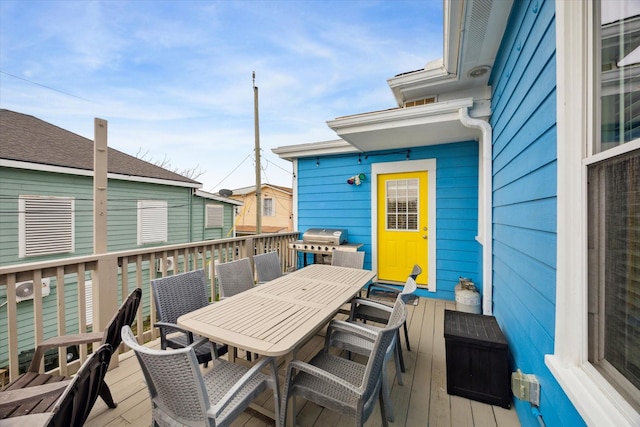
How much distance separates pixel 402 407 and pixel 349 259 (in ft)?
5.98

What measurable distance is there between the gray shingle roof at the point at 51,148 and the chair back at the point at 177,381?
5.91 meters

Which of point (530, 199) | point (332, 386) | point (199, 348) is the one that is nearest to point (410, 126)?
point (530, 199)

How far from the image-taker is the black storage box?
5.86 ft

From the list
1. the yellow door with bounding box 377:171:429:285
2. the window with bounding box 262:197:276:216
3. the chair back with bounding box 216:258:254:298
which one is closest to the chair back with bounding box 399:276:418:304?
the chair back with bounding box 216:258:254:298

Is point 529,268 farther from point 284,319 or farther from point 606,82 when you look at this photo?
point 284,319

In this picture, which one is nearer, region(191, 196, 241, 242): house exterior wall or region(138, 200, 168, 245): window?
region(138, 200, 168, 245): window

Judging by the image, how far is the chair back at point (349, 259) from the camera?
3401 millimetres

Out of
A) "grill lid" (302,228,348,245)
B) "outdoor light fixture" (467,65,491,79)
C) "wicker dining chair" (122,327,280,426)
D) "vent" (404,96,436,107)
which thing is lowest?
"wicker dining chair" (122,327,280,426)

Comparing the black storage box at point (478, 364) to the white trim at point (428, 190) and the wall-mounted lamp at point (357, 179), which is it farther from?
the wall-mounted lamp at point (357, 179)

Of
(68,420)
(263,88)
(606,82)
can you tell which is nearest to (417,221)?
(606,82)

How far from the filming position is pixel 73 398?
92 cm

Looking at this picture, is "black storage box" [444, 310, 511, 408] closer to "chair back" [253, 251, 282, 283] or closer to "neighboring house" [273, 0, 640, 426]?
"neighboring house" [273, 0, 640, 426]

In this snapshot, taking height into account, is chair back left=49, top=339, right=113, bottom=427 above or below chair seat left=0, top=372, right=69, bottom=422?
above

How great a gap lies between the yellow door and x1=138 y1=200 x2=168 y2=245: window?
5.98 metres
